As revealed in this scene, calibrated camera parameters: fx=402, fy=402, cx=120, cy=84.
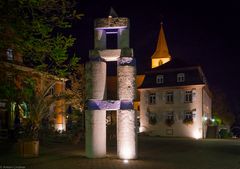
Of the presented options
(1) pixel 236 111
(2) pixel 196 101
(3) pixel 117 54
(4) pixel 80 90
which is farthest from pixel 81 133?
(1) pixel 236 111

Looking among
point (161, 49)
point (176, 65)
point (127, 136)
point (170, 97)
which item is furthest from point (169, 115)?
point (127, 136)

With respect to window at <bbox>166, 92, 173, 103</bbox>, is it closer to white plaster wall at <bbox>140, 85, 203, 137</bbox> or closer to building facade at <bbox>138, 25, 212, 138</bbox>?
building facade at <bbox>138, 25, 212, 138</bbox>

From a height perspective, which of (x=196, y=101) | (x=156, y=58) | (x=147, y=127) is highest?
(x=156, y=58)

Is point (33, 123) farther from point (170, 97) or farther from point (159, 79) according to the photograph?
point (159, 79)

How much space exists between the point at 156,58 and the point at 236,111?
17.4m

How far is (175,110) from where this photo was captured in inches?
1935

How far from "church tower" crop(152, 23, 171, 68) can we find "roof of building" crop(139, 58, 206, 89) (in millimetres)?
15416

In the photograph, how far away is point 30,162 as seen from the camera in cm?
1619

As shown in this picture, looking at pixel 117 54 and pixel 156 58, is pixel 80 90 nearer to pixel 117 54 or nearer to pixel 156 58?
pixel 117 54

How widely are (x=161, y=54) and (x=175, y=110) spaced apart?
20985 mm

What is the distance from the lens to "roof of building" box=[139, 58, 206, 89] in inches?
1884

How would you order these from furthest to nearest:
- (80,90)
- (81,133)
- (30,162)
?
(80,90), (81,133), (30,162)

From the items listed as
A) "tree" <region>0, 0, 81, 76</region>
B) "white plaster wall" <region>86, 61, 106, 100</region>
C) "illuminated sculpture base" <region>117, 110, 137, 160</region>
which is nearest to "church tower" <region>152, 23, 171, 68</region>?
"white plaster wall" <region>86, 61, 106, 100</region>

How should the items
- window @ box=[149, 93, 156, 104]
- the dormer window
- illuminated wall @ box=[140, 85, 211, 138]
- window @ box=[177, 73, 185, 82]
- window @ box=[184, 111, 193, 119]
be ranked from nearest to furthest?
illuminated wall @ box=[140, 85, 211, 138] < window @ box=[184, 111, 193, 119] < window @ box=[177, 73, 185, 82] < the dormer window < window @ box=[149, 93, 156, 104]
